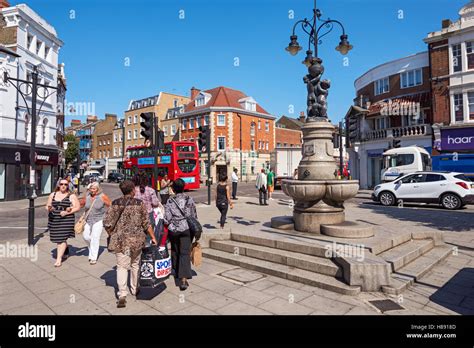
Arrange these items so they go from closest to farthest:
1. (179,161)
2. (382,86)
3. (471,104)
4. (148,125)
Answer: (148,125), (471,104), (179,161), (382,86)

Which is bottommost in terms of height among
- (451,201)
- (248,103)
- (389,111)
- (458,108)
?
(451,201)

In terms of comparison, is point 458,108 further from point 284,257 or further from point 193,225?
point 193,225

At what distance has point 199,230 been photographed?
5.05 m

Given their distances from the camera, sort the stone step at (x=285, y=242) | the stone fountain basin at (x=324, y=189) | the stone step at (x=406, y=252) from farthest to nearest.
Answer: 1. the stone fountain basin at (x=324, y=189)
2. the stone step at (x=285, y=242)
3. the stone step at (x=406, y=252)

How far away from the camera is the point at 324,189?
7.11 metres

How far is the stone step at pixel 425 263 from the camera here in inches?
217

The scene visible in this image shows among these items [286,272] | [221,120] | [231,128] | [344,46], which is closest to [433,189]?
[344,46]

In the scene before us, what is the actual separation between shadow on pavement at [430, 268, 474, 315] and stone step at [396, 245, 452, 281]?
0.42 m

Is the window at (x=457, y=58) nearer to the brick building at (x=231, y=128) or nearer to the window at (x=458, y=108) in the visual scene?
the window at (x=458, y=108)

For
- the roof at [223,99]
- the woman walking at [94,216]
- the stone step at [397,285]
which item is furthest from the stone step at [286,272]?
the roof at [223,99]

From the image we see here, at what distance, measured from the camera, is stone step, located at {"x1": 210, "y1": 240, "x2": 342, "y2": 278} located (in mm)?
5394

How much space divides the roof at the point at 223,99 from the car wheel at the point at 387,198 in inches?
1433

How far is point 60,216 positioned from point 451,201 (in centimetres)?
1546
